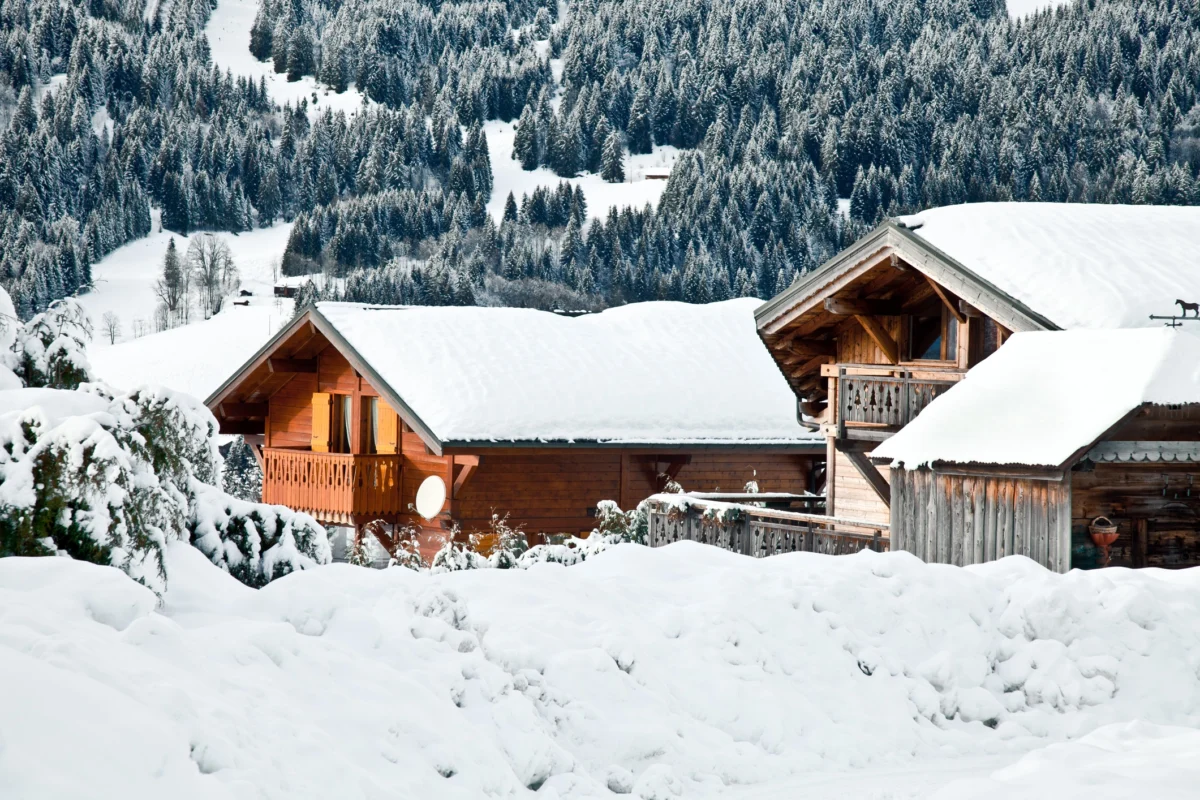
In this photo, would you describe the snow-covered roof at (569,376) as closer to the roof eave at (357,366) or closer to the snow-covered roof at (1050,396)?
the roof eave at (357,366)

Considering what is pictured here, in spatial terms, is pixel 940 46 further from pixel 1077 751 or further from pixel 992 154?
pixel 1077 751

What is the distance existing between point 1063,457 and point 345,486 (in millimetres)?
16080

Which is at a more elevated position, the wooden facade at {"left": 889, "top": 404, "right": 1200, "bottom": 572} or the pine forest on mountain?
the pine forest on mountain

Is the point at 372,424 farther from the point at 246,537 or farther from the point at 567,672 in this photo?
the point at 567,672

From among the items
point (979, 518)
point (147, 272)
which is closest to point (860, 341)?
point (979, 518)

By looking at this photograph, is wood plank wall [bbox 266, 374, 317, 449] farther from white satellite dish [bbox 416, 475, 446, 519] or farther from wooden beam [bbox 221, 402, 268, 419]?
white satellite dish [bbox 416, 475, 446, 519]

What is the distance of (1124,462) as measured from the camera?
15.5 meters

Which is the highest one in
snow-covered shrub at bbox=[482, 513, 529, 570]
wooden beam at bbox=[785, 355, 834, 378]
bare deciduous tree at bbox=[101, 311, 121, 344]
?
bare deciduous tree at bbox=[101, 311, 121, 344]

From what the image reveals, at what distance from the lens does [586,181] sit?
157125 millimetres

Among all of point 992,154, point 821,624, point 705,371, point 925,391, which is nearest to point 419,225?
point 992,154

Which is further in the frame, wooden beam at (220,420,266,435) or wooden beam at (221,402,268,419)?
wooden beam at (220,420,266,435)

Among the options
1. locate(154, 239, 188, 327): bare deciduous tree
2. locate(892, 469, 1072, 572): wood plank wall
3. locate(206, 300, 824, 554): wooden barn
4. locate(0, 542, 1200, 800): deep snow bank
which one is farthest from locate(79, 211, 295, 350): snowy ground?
locate(0, 542, 1200, 800): deep snow bank

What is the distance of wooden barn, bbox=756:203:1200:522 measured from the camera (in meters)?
18.2

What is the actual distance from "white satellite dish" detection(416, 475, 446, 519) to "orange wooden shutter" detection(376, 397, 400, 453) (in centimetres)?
132
